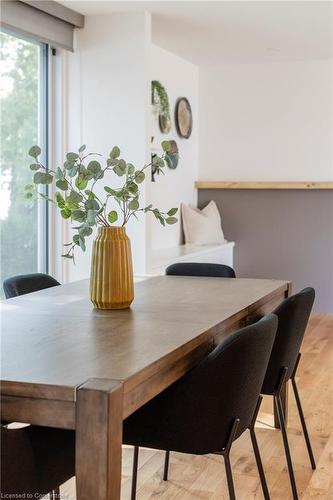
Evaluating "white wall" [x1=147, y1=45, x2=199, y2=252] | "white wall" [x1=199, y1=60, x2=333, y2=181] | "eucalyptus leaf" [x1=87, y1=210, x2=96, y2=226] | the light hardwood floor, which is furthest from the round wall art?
"eucalyptus leaf" [x1=87, y1=210, x2=96, y2=226]

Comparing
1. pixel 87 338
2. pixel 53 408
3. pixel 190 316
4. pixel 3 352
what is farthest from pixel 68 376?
pixel 190 316

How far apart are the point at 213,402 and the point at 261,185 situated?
518 centimetres

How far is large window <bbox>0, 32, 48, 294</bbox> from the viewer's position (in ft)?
15.8

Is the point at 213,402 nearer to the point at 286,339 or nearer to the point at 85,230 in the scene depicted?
the point at 286,339

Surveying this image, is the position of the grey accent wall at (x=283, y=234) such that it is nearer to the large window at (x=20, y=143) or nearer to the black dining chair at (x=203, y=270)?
the large window at (x=20, y=143)

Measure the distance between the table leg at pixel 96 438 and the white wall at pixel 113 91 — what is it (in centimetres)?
356

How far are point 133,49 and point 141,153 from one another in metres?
0.74

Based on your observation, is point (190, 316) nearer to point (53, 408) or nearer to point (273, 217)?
point (53, 408)

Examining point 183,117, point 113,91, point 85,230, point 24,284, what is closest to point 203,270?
point 24,284

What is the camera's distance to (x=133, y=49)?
523cm

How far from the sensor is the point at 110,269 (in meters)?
2.81

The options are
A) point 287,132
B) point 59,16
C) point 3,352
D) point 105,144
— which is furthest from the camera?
point 287,132

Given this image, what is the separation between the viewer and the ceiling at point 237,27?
194 inches

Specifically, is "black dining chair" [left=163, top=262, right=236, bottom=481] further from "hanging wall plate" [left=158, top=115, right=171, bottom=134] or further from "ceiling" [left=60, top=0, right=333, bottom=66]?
"hanging wall plate" [left=158, top=115, right=171, bottom=134]
